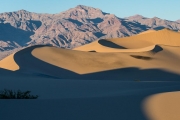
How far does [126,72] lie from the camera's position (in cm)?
3334

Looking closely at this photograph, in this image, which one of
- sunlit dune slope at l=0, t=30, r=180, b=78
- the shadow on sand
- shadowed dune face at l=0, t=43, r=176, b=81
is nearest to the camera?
the shadow on sand

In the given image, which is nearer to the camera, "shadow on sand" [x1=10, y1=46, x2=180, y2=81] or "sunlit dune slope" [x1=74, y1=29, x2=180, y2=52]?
"shadow on sand" [x1=10, y1=46, x2=180, y2=81]

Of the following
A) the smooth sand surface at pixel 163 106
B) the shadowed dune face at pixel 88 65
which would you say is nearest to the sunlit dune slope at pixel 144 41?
the shadowed dune face at pixel 88 65

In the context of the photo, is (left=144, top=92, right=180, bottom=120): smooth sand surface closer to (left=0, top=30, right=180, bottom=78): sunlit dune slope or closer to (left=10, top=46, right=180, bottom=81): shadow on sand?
(left=10, top=46, right=180, bottom=81): shadow on sand

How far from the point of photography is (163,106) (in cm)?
1025

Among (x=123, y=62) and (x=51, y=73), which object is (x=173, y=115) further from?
(x=123, y=62)

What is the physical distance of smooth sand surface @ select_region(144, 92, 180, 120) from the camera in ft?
29.7

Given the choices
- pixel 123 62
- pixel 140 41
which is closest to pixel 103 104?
pixel 123 62

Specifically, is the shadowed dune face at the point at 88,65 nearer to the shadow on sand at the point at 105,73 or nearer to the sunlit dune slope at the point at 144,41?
the shadow on sand at the point at 105,73

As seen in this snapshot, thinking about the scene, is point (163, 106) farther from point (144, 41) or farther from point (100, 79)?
point (144, 41)

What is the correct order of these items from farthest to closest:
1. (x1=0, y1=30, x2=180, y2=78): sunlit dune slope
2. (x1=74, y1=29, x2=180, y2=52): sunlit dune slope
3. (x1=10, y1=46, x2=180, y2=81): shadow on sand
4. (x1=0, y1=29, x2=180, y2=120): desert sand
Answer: (x1=74, y1=29, x2=180, y2=52): sunlit dune slope < (x1=0, y1=30, x2=180, y2=78): sunlit dune slope < (x1=10, y1=46, x2=180, y2=81): shadow on sand < (x1=0, y1=29, x2=180, y2=120): desert sand

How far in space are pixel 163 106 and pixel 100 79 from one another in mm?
19660

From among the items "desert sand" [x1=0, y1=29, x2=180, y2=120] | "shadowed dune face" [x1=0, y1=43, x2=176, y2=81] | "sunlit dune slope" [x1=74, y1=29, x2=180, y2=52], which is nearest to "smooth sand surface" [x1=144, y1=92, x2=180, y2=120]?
"desert sand" [x1=0, y1=29, x2=180, y2=120]

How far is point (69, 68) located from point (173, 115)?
2609cm
